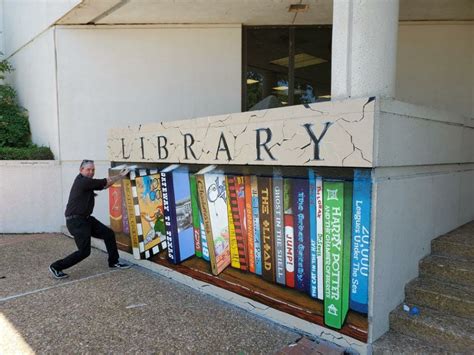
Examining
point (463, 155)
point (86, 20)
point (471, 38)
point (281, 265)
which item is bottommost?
point (281, 265)

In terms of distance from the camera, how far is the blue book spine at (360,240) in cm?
301

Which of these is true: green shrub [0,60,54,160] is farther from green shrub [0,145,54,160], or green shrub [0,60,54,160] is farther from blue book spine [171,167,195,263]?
blue book spine [171,167,195,263]

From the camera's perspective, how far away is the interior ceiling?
6297mm

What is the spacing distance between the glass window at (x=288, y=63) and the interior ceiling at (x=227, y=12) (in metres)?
0.26

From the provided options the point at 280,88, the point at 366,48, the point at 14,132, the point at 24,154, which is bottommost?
the point at 24,154

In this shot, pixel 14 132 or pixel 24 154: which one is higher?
pixel 14 132

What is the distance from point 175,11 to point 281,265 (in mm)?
5348

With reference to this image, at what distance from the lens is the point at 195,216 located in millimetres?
4625

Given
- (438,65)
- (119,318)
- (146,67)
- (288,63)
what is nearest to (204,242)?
(119,318)

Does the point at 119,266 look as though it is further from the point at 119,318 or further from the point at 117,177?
the point at 119,318

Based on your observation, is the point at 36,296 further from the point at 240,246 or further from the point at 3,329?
the point at 240,246

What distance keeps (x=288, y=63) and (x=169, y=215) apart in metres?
4.46

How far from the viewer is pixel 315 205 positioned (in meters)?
3.36

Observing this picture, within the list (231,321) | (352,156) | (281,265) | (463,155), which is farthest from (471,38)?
(231,321)
